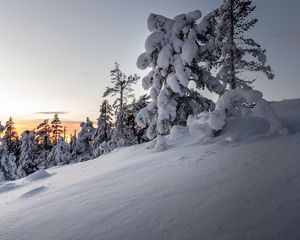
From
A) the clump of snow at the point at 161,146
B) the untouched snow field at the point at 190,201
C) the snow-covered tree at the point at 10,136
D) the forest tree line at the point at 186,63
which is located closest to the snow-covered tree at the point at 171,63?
the forest tree line at the point at 186,63

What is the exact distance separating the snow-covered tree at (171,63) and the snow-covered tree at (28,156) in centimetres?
3266

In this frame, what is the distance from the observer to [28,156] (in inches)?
1663

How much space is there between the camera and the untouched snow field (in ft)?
10.2

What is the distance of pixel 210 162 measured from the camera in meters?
5.91

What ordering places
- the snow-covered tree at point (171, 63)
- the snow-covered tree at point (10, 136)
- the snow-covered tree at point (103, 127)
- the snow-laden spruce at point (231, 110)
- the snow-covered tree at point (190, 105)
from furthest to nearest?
the snow-covered tree at point (10, 136) → the snow-covered tree at point (103, 127) → the snow-covered tree at point (190, 105) → the snow-covered tree at point (171, 63) → the snow-laden spruce at point (231, 110)

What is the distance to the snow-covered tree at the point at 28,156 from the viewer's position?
136 ft

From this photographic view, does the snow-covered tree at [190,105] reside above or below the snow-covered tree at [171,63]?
below

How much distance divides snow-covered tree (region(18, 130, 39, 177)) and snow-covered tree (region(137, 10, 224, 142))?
3266 cm

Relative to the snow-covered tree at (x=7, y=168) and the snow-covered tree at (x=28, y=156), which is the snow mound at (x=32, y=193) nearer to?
the snow-covered tree at (x=7, y=168)

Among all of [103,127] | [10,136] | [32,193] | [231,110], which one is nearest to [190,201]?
[231,110]

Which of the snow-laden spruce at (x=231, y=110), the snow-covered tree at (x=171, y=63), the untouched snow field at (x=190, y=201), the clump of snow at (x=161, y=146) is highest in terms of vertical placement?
the snow-covered tree at (x=171, y=63)

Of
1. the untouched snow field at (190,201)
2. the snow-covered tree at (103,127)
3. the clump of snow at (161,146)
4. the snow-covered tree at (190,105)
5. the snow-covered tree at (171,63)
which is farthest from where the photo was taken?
the snow-covered tree at (103,127)

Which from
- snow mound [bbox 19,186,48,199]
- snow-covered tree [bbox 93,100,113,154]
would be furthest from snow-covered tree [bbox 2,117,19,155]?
snow mound [bbox 19,186,48,199]

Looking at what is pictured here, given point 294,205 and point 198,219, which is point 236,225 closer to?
point 198,219
